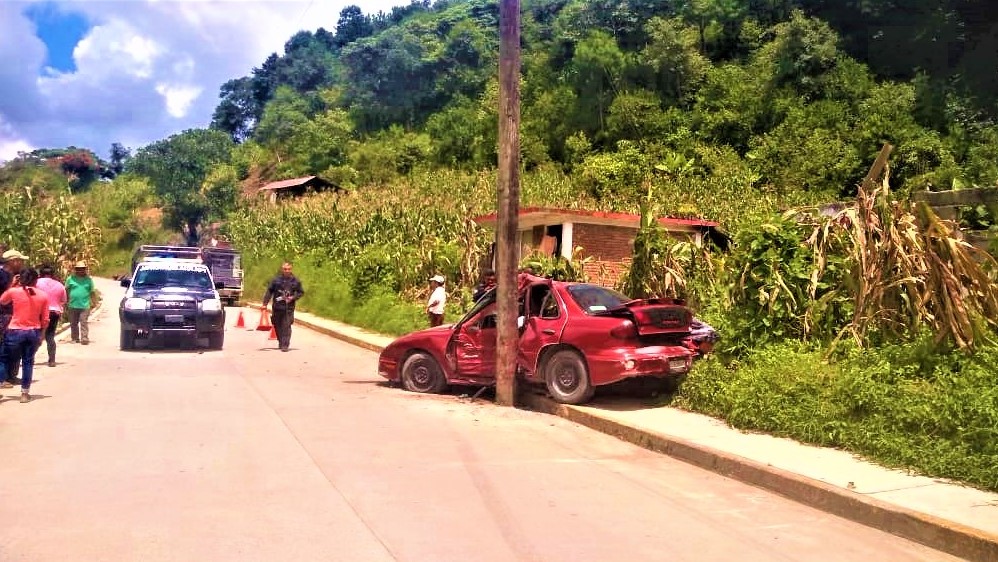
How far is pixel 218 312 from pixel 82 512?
38.8 ft

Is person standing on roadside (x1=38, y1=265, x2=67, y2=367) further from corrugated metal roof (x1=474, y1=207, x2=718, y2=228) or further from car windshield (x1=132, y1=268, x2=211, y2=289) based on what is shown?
corrugated metal roof (x1=474, y1=207, x2=718, y2=228)

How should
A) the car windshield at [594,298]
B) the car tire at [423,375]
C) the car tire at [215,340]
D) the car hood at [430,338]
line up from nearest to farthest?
1. the car windshield at [594,298]
2. the car hood at [430,338]
3. the car tire at [423,375]
4. the car tire at [215,340]

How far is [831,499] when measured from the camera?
22.4ft

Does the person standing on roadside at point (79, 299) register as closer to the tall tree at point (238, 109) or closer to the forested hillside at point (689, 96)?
the forested hillside at point (689, 96)

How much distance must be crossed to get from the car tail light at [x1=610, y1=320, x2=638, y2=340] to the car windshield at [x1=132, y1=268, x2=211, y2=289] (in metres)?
10.8

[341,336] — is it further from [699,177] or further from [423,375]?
[699,177]

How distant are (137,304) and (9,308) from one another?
5.99 meters

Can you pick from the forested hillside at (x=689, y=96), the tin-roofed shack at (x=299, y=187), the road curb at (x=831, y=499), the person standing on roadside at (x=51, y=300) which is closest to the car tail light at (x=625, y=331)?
the road curb at (x=831, y=499)

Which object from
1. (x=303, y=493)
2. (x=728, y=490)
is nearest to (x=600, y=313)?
(x=728, y=490)

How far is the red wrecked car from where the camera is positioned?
10.5 m

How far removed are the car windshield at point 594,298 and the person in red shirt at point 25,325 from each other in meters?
6.76

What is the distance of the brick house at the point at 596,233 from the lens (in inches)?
808

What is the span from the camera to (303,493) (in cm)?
673

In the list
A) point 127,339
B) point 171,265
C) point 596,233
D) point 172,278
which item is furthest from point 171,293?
point 596,233
